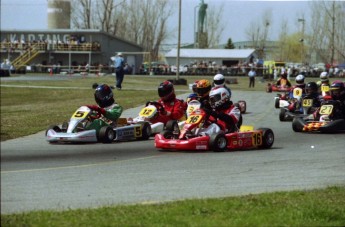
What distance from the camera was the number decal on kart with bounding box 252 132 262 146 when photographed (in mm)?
12055

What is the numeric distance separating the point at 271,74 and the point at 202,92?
5119 cm

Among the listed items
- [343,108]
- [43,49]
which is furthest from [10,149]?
[43,49]

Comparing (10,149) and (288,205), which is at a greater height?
(10,149)

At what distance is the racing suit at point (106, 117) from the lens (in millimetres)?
12484

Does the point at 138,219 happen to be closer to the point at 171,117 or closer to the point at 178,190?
the point at 178,190

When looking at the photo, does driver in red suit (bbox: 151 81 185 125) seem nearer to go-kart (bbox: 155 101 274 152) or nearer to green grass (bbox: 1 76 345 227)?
go-kart (bbox: 155 101 274 152)

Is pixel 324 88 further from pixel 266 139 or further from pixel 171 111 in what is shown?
pixel 266 139

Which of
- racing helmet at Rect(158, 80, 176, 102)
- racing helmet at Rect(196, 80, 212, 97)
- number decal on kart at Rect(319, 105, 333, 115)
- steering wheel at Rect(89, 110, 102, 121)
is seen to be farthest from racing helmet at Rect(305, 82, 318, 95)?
steering wheel at Rect(89, 110, 102, 121)

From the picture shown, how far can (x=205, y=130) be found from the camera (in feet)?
38.3

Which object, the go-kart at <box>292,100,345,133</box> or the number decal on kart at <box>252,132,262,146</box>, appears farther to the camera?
the go-kart at <box>292,100,345,133</box>

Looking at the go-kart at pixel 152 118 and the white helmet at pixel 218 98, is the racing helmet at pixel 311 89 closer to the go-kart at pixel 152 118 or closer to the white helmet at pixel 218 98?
the go-kart at pixel 152 118

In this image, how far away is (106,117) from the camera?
Answer: 13.0 meters

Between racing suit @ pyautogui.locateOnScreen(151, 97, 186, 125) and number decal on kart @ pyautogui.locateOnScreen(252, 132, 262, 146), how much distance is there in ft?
9.19

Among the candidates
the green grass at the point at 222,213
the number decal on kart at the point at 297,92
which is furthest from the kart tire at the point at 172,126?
the number decal on kart at the point at 297,92
